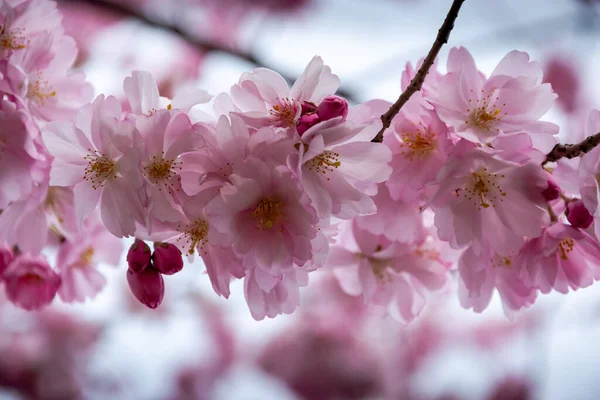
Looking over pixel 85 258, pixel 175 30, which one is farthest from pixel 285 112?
pixel 175 30

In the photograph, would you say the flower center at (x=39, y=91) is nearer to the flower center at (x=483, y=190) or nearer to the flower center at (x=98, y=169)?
the flower center at (x=98, y=169)

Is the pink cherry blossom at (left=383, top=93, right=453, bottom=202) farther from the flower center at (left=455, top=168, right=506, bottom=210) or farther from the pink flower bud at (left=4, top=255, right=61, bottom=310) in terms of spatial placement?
the pink flower bud at (left=4, top=255, right=61, bottom=310)

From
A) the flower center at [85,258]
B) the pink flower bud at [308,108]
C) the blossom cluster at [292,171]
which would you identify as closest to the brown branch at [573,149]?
the blossom cluster at [292,171]

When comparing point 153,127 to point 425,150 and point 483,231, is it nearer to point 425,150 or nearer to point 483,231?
point 425,150

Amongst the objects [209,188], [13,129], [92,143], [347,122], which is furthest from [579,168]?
[13,129]

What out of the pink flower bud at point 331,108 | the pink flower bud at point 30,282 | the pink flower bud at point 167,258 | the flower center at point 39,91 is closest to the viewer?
the pink flower bud at point 331,108

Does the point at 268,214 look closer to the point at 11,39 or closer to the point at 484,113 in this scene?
the point at 484,113

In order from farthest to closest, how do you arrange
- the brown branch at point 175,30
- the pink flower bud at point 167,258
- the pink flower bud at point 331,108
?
the brown branch at point 175,30
the pink flower bud at point 167,258
the pink flower bud at point 331,108
